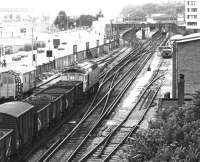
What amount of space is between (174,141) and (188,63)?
1613 centimetres

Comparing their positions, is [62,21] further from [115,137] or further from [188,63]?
[115,137]

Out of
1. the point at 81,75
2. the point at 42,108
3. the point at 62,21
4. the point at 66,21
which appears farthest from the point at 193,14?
the point at 42,108

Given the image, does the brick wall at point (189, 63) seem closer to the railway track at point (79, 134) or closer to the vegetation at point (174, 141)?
the railway track at point (79, 134)

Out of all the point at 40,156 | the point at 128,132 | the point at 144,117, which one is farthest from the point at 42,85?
the point at 40,156

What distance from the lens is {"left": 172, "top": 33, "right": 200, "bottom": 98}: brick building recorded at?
30281 millimetres

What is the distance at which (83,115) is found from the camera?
1128 inches

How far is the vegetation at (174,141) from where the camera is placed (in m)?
13.6

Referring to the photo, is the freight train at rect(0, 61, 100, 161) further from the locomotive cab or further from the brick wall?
the brick wall

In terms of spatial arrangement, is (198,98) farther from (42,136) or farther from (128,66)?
(128,66)

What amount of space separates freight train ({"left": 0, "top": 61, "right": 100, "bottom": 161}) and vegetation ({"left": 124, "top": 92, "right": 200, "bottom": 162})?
4.73 m

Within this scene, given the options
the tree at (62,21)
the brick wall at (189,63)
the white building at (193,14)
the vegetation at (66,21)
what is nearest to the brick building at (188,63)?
the brick wall at (189,63)

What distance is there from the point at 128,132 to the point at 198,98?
8.02 metres

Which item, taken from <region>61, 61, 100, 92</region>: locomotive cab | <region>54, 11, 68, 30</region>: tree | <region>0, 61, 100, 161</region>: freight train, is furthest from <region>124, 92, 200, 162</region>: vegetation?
<region>54, 11, 68, 30</region>: tree

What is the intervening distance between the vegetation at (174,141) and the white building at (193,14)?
371ft
